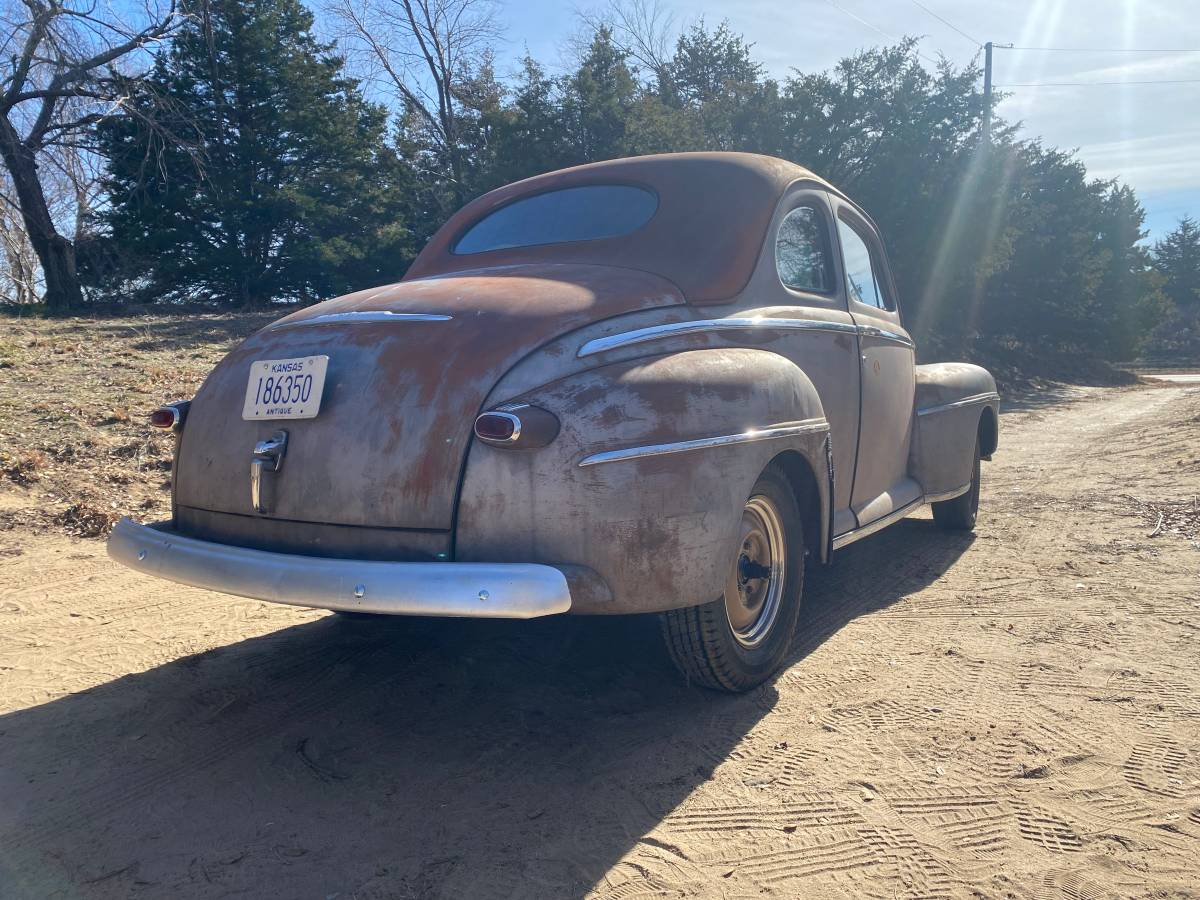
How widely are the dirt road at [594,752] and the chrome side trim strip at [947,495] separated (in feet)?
1.71

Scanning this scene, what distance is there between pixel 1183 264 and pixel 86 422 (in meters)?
61.7

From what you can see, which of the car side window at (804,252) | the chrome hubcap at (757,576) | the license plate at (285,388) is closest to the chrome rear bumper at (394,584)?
the license plate at (285,388)

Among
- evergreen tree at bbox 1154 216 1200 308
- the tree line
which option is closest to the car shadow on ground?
the tree line

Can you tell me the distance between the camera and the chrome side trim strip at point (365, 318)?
291 cm

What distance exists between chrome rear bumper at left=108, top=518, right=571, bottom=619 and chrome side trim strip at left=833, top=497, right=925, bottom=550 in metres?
1.69

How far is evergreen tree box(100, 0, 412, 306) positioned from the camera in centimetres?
1638

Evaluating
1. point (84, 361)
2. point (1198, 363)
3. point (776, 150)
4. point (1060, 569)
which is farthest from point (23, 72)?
point (1198, 363)

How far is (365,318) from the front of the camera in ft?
9.84

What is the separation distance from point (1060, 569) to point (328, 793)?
3.89 m

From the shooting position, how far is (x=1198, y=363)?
39.8 metres

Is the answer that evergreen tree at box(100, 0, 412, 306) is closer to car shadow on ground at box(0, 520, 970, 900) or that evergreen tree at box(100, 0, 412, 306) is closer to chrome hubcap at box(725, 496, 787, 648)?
car shadow on ground at box(0, 520, 970, 900)

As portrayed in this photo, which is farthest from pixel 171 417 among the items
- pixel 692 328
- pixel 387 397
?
pixel 692 328

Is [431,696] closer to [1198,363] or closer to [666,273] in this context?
[666,273]

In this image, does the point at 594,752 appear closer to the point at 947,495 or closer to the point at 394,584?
the point at 394,584
